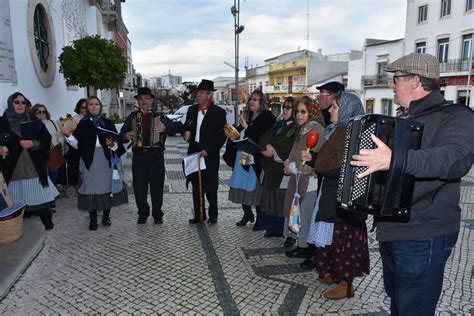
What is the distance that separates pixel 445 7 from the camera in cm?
2561

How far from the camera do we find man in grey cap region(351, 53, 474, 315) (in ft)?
5.76

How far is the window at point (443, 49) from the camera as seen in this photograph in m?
25.6

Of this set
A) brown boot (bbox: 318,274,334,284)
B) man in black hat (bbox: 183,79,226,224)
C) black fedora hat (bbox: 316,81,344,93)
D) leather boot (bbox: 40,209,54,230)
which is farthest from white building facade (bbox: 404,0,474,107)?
leather boot (bbox: 40,209,54,230)

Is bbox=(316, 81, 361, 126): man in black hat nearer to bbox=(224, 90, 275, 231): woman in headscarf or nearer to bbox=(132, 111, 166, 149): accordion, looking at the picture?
bbox=(224, 90, 275, 231): woman in headscarf

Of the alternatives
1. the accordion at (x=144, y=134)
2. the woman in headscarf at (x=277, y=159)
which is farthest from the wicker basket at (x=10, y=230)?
the woman in headscarf at (x=277, y=159)

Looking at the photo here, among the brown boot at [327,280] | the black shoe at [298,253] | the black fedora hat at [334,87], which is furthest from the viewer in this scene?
the black shoe at [298,253]

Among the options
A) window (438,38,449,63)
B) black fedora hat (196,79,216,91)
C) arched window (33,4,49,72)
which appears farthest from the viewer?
window (438,38,449,63)

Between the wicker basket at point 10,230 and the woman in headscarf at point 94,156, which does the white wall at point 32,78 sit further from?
the wicker basket at point 10,230

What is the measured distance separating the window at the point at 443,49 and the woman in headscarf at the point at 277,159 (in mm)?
26267

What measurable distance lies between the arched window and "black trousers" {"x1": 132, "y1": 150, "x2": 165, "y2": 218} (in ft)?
12.5

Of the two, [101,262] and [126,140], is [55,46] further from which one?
[101,262]

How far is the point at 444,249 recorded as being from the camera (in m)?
1.90

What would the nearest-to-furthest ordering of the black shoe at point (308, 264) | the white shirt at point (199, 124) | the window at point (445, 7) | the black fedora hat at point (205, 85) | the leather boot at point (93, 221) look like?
1. the black shoe at point (308, 264)
2. the leather boot at point (93, 221)
3. the black fedora hat at point (205, 85)
4. the white shirt at point (199, 124)
5. the window at point (445, 7)

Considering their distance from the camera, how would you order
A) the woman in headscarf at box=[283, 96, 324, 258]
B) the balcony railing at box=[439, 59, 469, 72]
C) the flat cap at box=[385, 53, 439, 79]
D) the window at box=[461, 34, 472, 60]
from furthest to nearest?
the window at box=[461, 34, 472, 60] → the balcony railing at box=[439, 59, 469, 72] → the woman in headscarf at box=[283, 96, 324, 258] → the flat cap at box=[385, 53, 439, 79]
